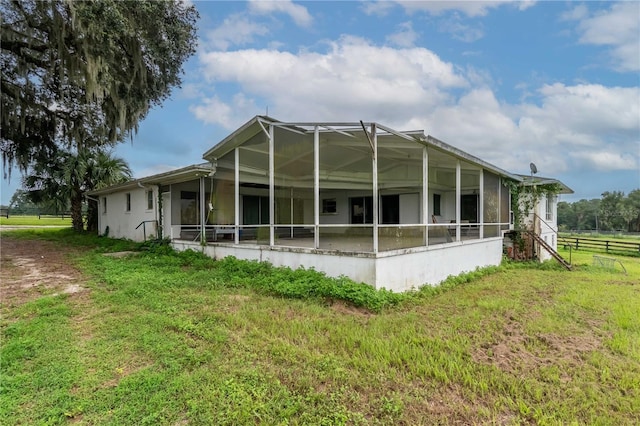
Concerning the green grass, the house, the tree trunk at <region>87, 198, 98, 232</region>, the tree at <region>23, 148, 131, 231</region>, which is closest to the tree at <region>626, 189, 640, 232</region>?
the house

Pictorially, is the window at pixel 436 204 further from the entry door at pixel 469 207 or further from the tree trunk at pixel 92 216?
the tree trunk at pixel 92 216

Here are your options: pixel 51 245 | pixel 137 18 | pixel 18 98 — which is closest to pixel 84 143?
pixel 18 98

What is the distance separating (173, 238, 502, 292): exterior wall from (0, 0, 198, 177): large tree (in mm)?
5597

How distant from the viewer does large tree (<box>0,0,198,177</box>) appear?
868 centimetres

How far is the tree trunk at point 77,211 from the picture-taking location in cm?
1762

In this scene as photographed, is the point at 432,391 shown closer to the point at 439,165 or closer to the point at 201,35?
the point at 439,165

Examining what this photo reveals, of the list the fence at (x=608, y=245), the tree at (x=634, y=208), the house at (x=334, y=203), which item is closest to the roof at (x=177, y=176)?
the house at (x=334, y=203)

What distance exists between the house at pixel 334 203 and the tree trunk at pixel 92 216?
5.13 meters

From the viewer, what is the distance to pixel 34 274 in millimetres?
7848

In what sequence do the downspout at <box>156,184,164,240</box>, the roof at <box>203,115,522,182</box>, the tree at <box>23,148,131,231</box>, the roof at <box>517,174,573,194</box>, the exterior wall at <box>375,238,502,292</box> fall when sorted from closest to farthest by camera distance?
the exterior wall at <box>375,238,502,292</box>, the roof at <box>203,115,522,182</box>, the downspout at <box>156,184,164,240</box>, the roof at <box>517,174,573,194</box>, the tree at <box>23,148,131,231</box>

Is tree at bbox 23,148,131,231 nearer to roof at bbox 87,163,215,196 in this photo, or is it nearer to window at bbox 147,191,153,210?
roof at bbox 87,163,215,196

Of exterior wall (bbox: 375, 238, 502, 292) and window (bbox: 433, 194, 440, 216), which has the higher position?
window (bbox: 433, 194, 440, 216)

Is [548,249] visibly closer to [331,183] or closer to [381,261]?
[331,183]

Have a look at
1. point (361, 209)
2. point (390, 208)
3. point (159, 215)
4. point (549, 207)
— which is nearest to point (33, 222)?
point (159, 215)
